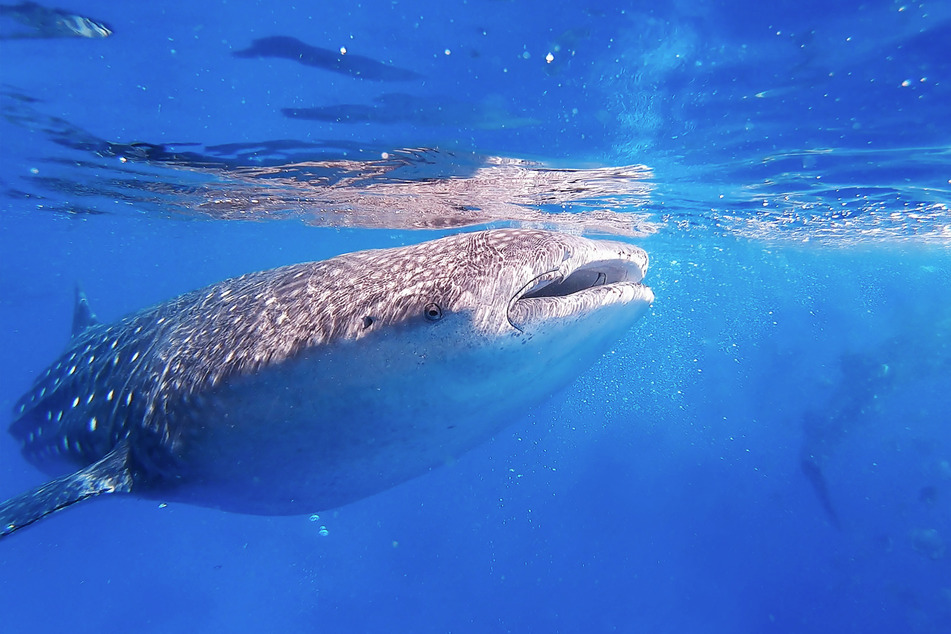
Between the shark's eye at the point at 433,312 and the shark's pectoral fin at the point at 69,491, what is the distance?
272 centimetres

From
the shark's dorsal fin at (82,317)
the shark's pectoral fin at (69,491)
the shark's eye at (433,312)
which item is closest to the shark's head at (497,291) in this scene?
the shark's eye at (433,312)

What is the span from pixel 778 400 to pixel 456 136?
23469 millimetres

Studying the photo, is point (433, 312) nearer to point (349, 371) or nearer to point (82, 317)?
point (349, 371)

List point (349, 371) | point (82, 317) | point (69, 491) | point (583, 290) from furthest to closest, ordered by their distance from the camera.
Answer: point (82, 317) < point (69, 491) < point (583, 290) < point (349, 371)

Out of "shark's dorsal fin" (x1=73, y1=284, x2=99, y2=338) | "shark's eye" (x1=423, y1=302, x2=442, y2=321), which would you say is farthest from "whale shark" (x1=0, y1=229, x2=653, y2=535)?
"shark's dorsal fin" (x1=73, y1=284, x2=99, y2=338)

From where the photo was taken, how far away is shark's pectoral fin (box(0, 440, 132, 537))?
10.6 feet

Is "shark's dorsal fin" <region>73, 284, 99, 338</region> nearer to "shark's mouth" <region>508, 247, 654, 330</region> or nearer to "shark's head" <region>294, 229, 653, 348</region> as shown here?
"shark's head" <region>294, 229, 653, 348</region>

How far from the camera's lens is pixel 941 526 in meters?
16.3

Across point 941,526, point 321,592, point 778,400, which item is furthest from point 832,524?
point 321,592

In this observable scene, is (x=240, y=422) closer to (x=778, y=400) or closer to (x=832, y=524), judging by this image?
(x=832, y=524)

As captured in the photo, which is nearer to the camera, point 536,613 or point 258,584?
point 536,613

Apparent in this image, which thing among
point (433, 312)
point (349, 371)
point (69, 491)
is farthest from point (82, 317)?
point (433, 312)

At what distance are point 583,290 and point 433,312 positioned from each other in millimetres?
944

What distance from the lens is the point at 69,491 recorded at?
339 cm
